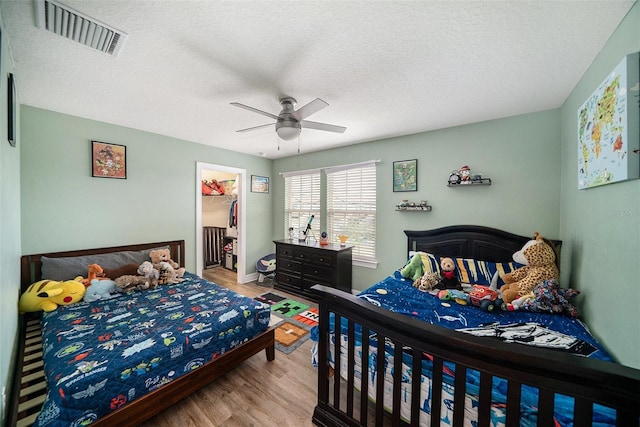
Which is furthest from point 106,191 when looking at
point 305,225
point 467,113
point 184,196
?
point 467,113

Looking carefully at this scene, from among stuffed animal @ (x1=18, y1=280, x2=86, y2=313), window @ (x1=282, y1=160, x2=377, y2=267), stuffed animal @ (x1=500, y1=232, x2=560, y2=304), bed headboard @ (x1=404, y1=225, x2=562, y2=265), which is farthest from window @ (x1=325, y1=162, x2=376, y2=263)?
stuffed animal @ (x1=18, y1=280, x2=86, y2=313)

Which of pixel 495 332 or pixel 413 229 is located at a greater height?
pixel 413 229

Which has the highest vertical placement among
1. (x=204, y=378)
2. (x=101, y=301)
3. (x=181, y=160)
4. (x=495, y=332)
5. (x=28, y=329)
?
(x=181, y=160)

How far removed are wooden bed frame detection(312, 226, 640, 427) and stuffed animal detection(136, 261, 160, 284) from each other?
228cm

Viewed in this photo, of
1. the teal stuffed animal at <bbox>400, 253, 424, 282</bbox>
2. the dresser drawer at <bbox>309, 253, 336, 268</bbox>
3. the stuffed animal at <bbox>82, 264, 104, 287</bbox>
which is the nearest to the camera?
the stuffed animal at <bbox>82, 264, 104, 287</bbox>

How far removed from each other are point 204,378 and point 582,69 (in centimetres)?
Answer: 369

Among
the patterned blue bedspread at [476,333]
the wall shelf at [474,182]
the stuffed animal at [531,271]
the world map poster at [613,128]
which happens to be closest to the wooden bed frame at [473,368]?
the patterned blue bedspread at [476,333]

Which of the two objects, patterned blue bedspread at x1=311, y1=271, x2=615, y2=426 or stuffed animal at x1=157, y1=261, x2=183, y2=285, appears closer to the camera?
patterned blue bedspread at x1=311, y1=271, x2=615, y2=426

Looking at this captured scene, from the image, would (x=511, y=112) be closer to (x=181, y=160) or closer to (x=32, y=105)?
(x=181, y=160)

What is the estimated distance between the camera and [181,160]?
3.59 m

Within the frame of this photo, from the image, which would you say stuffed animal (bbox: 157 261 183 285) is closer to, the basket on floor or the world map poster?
the basket on floor

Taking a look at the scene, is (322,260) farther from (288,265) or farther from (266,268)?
(266,268)

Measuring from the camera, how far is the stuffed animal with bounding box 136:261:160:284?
2709 millimetres

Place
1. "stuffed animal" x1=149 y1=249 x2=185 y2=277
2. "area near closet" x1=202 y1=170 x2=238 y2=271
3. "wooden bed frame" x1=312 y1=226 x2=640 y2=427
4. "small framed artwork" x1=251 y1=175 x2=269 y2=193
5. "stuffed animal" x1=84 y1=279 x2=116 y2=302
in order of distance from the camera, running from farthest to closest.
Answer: "area near closet" x1=202 y1=170 x2=238 y2=271
"small framed artwork" x1=251 y1=175 x2=269 y2=193
"stuffed animal" x1=149 y1=249 x2=185 y2=277
"stuffed animal" x1=84 y1=279 x2=116 y2=302
"wooden bed frame" x1=312 y1=226 x2=640 y2=427
